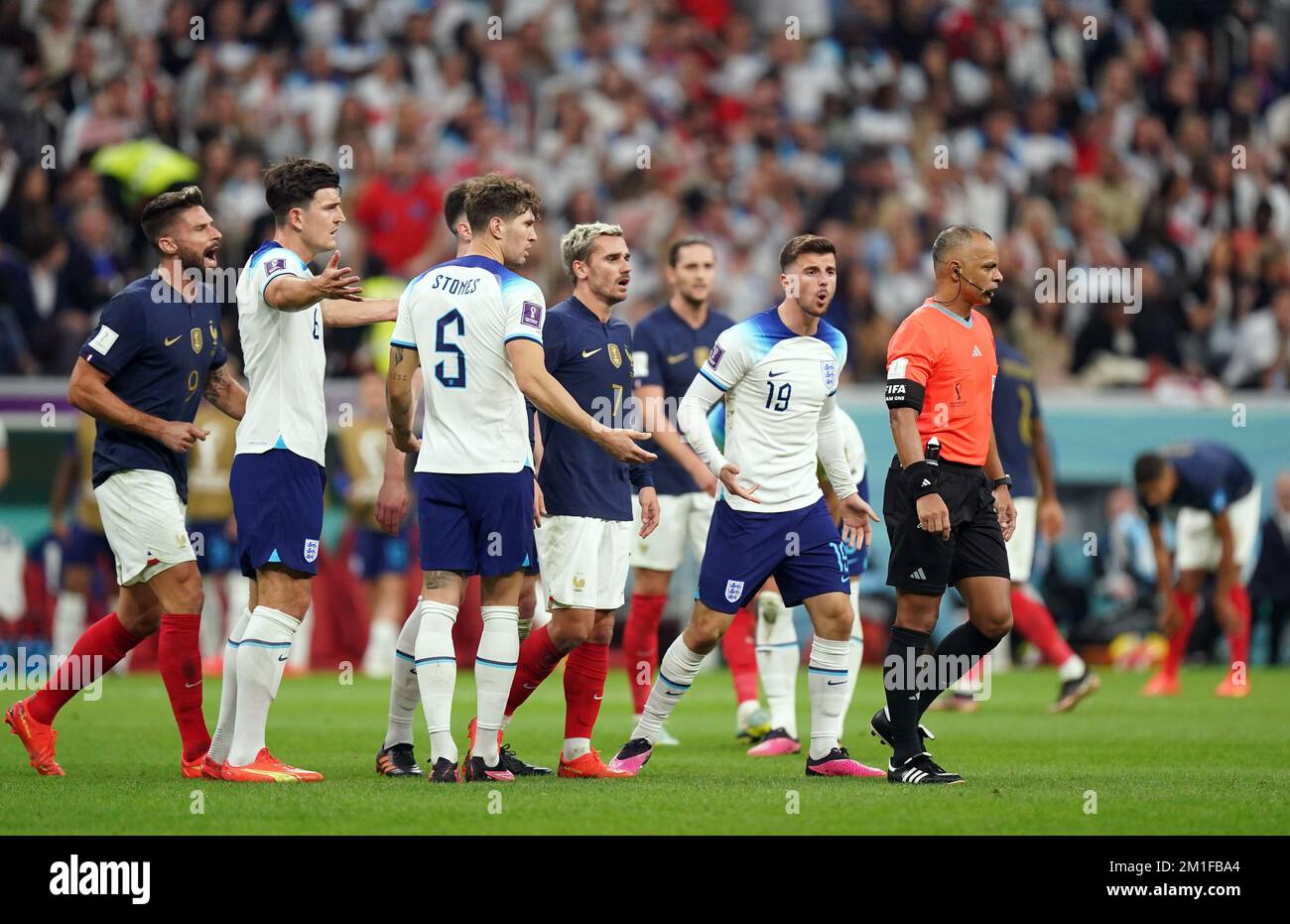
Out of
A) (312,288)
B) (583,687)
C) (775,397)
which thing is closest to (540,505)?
(583,687)

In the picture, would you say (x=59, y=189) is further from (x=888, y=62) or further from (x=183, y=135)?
(x=888, y=62)

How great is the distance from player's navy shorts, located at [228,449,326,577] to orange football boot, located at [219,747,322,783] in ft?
2.79

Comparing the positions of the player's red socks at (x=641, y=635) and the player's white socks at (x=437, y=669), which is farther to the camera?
the player's red socks at (x=641, y=635)

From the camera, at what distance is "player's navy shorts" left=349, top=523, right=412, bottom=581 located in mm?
16766

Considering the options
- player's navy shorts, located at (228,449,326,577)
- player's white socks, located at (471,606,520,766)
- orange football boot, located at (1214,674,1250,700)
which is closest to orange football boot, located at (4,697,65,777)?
player's navy shorts, located at (228,449,326,577)

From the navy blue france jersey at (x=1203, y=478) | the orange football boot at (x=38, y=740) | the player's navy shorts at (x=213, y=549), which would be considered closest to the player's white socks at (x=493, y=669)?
the orange football boot at (x=38, y=740)

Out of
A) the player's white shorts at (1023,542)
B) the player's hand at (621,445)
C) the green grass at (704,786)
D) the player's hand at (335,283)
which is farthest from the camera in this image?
the player's white shorts at (1023,542)

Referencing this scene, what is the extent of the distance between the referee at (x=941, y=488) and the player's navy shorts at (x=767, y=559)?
43 centimetres

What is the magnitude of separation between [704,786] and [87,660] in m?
3.00

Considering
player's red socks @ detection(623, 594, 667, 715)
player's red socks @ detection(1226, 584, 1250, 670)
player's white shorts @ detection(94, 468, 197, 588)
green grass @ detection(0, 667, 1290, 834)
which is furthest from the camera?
player's red socks @ detection(1226, 584, 1250, 670)

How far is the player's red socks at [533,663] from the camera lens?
28.6 feet

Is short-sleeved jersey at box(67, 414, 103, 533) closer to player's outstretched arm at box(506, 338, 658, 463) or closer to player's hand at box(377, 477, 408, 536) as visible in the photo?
player's hand at box(377, 477, 408, 536)

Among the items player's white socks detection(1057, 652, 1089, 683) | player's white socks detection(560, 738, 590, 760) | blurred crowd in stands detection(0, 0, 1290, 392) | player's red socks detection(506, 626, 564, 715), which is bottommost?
player's white socks detection(560, 738, 590, 760)

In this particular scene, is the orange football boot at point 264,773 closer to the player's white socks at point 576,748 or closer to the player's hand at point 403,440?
the player's white socks at point 576,748
